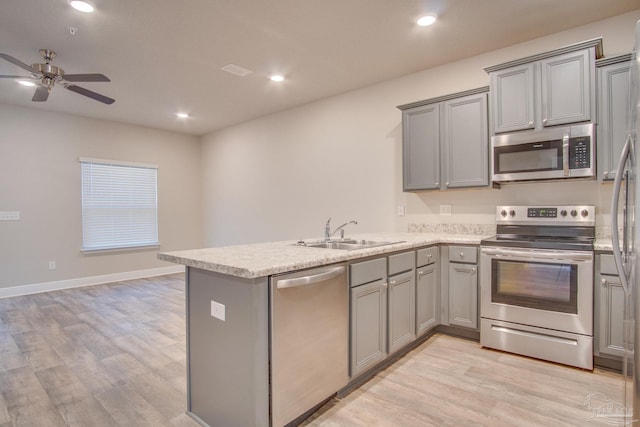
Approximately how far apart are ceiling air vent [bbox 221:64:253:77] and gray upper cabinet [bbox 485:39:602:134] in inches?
98.6

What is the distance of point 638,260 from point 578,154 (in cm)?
182

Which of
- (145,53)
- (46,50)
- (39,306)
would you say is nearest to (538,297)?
(145,53)

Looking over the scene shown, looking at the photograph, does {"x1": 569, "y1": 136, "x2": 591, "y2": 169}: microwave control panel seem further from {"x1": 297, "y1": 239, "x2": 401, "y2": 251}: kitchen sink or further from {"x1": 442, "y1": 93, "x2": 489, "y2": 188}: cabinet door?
{"x1": 297, "y1": 239, "x2": 401, "y2": 251}: kitchen sink

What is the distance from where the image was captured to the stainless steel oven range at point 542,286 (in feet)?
8.24

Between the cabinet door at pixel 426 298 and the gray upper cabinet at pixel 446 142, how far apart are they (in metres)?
0.91

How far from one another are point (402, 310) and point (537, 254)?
3.66 feet

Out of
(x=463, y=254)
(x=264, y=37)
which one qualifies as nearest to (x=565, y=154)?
(x=463, y=254)

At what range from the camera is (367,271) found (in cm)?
232

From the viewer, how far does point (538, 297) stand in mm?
2676

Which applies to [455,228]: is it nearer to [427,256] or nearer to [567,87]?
[427,256]

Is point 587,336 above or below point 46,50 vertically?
below

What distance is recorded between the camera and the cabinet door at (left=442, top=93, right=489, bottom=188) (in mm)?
3186

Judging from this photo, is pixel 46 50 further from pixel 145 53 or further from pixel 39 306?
pixel 39 306

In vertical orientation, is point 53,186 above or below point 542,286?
above
